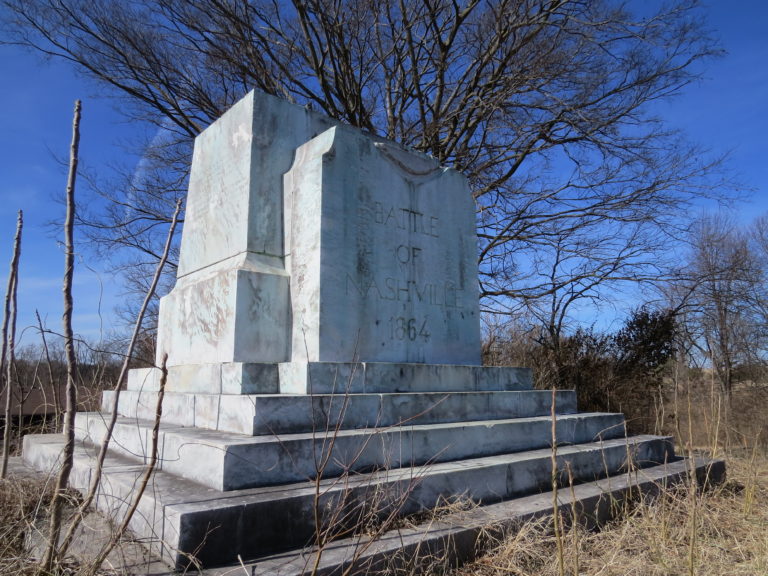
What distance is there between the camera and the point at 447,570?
7.69 ft

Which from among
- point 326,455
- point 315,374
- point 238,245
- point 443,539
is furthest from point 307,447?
point 238,245

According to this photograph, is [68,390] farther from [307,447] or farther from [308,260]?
[308,260]

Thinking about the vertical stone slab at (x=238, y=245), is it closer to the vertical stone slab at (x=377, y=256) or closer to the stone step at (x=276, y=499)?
the vertical stone slab at (x=377, y=256)

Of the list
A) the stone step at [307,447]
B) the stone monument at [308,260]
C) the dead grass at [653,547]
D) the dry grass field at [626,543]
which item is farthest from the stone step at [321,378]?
the dead grass at [653,547]

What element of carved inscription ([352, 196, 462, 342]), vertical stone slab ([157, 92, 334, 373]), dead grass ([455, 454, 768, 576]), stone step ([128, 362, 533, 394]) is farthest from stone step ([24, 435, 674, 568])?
carved inscription ([352, 196, 462, 342])

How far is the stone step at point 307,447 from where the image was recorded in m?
2.52

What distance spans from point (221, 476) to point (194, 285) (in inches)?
88.4

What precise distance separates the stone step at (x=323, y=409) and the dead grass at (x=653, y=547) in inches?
31.2

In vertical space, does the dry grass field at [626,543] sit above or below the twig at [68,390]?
below

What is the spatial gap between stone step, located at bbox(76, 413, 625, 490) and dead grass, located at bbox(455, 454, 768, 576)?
2.32 feet

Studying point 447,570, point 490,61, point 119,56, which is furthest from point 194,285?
point 490,61

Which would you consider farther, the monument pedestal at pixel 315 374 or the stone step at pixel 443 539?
the monument pedestal at pixel 315 374

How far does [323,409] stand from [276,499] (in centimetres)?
86

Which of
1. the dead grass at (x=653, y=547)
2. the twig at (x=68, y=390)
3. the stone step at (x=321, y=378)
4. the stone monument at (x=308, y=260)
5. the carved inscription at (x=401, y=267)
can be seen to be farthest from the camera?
the carved inscription at (x=401, y=267)
